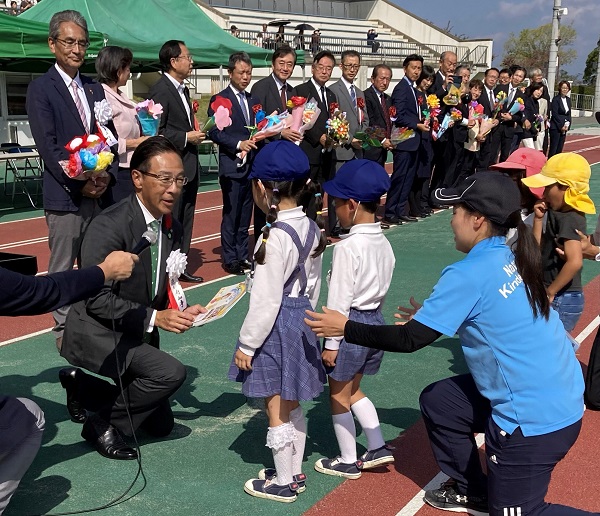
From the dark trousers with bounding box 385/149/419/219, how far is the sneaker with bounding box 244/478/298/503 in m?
8.20

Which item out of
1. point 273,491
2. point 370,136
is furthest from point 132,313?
point 370,136

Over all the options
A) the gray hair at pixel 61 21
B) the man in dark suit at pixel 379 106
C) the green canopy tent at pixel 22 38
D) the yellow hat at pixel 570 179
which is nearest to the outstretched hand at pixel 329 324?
the yellow hat at pixel 570 179

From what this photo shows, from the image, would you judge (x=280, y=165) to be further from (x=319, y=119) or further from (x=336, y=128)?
(x=319, y=119)

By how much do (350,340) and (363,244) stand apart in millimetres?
699

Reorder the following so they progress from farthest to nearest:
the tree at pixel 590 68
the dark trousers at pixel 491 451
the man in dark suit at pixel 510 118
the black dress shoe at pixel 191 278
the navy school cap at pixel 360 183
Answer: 1. the tree at pixel 590 68
2. the man in dark suit at pixel 510 118
3. the black dress shoe at pixel 191 278
4. the navy school cap at pixel 360 183
5. the dark trousers at pixel 491 451

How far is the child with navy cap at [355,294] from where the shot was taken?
4004 mm

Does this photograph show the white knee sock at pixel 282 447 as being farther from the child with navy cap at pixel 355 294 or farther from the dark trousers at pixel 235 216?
the dark trousers at pixel 235 216

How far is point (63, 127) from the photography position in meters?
5.88

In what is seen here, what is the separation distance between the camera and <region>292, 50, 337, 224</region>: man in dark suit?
31.9 ft

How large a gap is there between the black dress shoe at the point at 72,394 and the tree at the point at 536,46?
66114 mm

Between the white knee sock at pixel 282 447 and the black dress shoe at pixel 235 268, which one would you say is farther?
the black dress shoe at pixel 235 268

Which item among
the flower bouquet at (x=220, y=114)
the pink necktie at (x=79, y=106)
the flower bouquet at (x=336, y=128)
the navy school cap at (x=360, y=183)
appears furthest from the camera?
the flower bouquet at (x=336, y=128)

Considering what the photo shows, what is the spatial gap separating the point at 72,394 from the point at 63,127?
2175 millimetres

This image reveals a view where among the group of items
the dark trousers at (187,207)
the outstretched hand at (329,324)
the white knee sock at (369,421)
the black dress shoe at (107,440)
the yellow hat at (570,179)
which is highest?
the yellow hat at (570,179)
